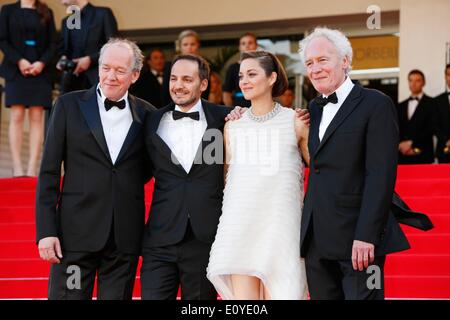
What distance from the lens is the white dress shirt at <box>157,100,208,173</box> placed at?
192 inches

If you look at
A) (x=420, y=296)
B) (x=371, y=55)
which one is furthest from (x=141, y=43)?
(x=420, y=296)

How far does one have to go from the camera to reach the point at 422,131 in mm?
11219

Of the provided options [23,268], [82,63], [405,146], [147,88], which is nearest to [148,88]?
[147,88]

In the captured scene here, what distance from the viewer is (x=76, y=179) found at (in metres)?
4.82

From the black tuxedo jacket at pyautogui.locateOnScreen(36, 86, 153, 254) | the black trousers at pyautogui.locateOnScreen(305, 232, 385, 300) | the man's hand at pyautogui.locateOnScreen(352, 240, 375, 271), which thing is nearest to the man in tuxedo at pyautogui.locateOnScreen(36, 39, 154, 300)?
the black tuxedo jacket at pyautogui.locateOnScreen(36, 86, 153, 254)

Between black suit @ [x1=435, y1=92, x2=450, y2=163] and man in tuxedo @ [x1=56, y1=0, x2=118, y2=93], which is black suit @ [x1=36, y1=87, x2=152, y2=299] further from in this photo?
black suit @ [x1=435, y1=92, x2=450, y2=163]

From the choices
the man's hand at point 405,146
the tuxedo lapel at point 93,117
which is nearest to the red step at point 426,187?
the man's hand at point 405,146

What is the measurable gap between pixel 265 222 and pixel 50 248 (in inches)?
45.1

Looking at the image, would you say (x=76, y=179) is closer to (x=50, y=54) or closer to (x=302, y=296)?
(x=302, y=296)

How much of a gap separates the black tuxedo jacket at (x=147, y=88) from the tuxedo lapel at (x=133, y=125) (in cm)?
518

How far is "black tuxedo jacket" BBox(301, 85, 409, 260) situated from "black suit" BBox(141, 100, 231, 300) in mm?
645

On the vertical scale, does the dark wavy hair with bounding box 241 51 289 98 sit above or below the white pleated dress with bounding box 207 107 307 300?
above
